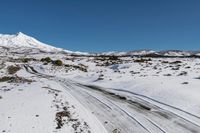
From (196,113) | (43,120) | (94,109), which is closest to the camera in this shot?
(43,120)

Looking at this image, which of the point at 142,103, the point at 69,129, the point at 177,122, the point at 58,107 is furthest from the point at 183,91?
the point at 69,129

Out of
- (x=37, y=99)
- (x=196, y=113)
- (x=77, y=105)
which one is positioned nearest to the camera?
(x=196, y=113)

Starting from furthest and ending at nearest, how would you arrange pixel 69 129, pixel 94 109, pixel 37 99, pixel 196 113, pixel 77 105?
pixel 37 99
pixel 77 105
pixel 94 109
pixel 196 113
pixel 69 129

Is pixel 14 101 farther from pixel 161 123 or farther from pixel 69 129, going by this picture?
pixel 161 123

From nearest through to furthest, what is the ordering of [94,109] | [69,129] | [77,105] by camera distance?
[69,129], [94,109], [77,105]

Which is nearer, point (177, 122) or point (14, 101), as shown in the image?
point (177, 122)

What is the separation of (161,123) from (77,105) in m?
6.97

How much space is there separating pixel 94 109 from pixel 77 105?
5.95ft

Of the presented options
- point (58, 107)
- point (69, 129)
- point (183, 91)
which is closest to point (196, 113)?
point (183, 91)

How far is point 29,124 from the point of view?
40.0 feet

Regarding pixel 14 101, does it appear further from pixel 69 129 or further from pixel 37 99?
pixel 69 129

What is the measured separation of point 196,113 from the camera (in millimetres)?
14000

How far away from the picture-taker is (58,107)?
1612 cm

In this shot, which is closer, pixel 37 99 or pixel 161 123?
pixel 161 123
